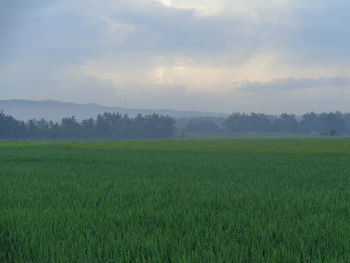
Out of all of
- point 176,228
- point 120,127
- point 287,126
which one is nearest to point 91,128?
point 120,127

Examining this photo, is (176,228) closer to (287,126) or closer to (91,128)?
(91,128)

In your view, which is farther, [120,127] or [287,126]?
[287,126]

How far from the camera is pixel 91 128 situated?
494 feet

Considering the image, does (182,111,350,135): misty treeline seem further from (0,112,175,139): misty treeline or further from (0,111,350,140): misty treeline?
(0,112,175,139): misty treeline

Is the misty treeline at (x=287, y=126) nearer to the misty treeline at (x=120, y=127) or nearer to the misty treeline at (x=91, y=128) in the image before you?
the misty treeline at (x=120, y=127)

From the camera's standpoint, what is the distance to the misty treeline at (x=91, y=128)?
13734cm

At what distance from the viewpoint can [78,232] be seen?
A: 17.9 ft

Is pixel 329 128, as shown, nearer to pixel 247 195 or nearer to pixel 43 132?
pixel 43 132

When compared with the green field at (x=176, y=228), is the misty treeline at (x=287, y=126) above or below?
above

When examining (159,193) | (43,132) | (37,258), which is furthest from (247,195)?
(43,132)

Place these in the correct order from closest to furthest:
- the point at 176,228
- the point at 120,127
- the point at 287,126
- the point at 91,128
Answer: the point at 176,228 → the point at 91,128 → the point at 120,127 → the point at 287,126

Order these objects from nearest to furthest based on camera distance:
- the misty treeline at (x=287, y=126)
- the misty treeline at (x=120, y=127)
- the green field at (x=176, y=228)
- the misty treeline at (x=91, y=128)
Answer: the green field at (x=176, y=228), the misty treeline at (x=91, y=128), the misty treeline at (x=120, y=127), the misty treeline at (x=287, y=126)

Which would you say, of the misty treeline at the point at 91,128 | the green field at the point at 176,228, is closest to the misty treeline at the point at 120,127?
the misty treeline at the point at 91,128

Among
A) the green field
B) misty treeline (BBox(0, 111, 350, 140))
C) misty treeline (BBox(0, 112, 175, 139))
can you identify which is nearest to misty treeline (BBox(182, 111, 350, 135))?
misty treeline (BBox(0, 111, 350, 140))
